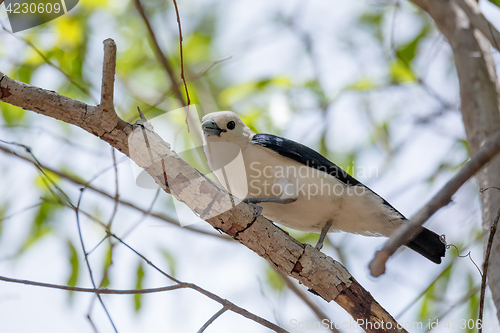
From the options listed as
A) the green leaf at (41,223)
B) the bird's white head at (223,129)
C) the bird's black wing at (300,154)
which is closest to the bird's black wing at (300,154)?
the bird's black wing at (300,154)

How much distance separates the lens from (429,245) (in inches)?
139

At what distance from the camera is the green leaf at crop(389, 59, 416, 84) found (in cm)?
504

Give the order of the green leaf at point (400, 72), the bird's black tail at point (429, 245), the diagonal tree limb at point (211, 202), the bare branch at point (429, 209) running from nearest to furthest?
the bare branch at point (429, 209)
the diagonal tree limb at point (211, 202)
the bird's black tail at point (429, 245)
the green leaf at point (400, 72)

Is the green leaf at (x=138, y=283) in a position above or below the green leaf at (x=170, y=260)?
below

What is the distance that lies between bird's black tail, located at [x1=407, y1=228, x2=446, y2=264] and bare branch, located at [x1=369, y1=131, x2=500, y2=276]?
1.78m

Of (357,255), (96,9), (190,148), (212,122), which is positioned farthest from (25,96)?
(357,255)

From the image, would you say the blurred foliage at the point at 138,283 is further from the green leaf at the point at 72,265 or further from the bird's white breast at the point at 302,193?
the bird's white breast at the point at 302,193

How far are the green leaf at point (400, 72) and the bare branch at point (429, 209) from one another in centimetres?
336

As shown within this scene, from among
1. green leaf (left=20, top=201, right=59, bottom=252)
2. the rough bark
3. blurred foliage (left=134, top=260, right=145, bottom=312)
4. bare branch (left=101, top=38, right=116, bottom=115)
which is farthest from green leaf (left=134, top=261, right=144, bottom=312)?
the rough bark

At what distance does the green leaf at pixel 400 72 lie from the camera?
5039mm

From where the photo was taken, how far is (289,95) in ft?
16.8

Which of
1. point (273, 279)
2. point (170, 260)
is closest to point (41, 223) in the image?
point (170, 260)

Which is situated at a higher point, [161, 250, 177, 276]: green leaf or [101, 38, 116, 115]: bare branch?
[161, 250, 177, 276]: green leaf

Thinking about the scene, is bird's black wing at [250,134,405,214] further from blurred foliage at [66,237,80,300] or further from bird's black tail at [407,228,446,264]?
blurred foliage at [66,237,80,300]
